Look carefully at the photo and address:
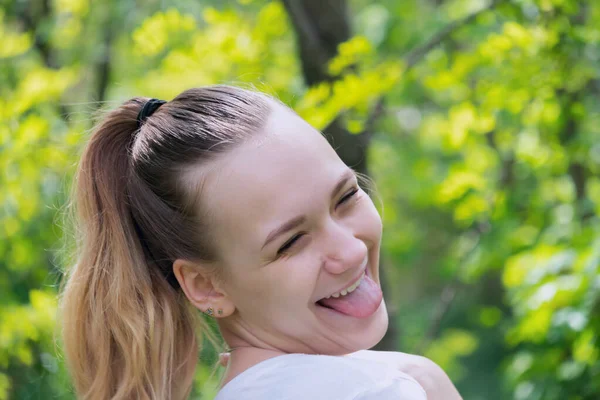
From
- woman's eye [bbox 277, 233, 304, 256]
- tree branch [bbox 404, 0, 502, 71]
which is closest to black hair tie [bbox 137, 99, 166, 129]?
woman's eye [bbox 277, 233, 304, 256]

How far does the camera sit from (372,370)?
1.31m

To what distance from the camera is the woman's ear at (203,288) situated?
1475 millimetres

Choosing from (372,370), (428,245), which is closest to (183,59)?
(372,370)

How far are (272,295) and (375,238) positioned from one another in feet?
0.76

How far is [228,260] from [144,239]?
0.23 m

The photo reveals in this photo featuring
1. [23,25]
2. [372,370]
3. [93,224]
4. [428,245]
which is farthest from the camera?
[428,245]

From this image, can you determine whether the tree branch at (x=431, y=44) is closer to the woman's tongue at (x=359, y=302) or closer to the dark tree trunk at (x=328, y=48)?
the dark tree trunk at (x=328, y=48)

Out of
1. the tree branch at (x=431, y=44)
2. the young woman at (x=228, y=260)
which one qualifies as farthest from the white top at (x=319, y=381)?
the tree branch at (x=431, y=44)

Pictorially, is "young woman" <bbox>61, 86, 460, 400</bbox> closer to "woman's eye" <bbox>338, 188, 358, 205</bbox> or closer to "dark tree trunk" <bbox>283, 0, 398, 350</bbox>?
"woman's eye" <bbox>338, 188, 358, 205</bbox>

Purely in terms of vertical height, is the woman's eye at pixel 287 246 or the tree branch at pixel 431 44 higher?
the woman's eye at pixel 287 246

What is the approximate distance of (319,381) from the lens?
4.20 ft

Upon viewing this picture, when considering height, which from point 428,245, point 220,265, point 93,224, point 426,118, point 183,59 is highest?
point 93,224

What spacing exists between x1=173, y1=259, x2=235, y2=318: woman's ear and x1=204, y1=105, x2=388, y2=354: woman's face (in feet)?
0.07

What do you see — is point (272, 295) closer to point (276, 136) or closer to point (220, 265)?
A: point (220, 265)
